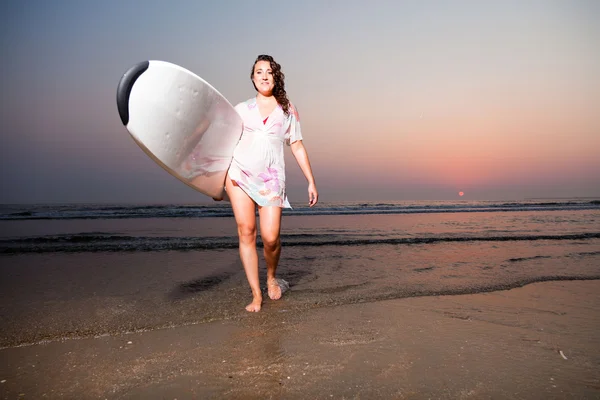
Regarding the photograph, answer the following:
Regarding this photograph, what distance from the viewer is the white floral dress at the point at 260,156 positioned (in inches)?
121

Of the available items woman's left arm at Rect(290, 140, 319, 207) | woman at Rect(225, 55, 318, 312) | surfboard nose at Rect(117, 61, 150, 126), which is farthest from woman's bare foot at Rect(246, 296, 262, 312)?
surfboard nose at Rect(117, 61, 150, 126)

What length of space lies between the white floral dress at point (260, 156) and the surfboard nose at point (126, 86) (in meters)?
0.79

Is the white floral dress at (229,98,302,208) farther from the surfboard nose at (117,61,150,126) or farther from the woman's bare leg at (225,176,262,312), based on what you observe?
the surfboard nose at (117,61,150,126)

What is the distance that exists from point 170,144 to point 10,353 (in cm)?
161

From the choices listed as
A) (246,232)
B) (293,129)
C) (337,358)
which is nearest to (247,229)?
(246,232)

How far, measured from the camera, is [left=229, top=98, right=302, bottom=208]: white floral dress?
10.1 ft

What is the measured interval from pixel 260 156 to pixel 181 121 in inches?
25.2

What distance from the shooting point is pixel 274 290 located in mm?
3410

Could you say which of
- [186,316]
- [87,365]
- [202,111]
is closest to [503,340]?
[186,316]

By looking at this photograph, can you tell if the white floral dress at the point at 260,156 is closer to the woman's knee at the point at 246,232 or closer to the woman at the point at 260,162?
the woman at the point at 260,162

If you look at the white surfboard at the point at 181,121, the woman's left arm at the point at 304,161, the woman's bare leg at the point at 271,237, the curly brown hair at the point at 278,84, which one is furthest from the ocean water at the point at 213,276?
the curly brown hair at the point at 278,84

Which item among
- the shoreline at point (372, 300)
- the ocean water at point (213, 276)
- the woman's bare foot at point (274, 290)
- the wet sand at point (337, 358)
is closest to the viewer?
the wet sand at point (337, 358)

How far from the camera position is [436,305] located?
10.2ft

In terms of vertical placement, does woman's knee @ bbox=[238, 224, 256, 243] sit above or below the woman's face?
below
